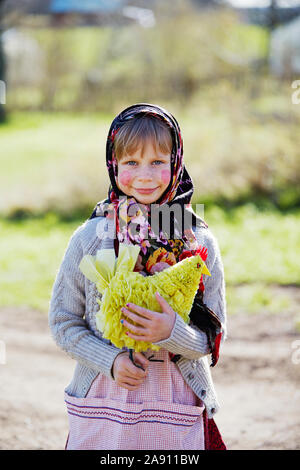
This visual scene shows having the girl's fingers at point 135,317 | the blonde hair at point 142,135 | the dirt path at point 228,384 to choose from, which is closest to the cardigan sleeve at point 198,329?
the girl's fingers at point 135,317

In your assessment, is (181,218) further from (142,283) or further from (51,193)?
(51,193)

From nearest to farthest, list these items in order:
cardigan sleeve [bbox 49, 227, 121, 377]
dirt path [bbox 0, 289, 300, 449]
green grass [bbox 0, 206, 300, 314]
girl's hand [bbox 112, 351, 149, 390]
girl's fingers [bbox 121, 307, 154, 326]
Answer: girl's fingers [bbox 121, 307, 154, 326], girl's hand [bbox 112, 351, 149, 390], cardigan sleeve [bbox 49, 227, 121, 377], dirt path [bbox 0, 289, 300, 449], green grass [bbox 0, 206, 300, 314]

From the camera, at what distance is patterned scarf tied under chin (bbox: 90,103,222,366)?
83.0 inches

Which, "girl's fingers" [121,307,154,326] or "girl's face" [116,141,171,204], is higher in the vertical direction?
"girl's face" [116,141,171,204]

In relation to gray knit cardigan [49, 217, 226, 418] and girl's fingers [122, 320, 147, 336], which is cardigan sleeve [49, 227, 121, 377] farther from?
girl's fingers [122, 320, 147, 336]

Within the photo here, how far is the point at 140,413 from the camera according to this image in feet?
7.09

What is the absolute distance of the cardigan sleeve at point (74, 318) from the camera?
2137 millimetres

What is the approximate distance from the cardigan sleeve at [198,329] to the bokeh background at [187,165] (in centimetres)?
187

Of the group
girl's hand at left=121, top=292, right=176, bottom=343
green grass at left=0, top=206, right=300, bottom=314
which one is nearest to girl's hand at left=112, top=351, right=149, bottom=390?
girl's hand at left=121, top=292, right=176, bottom=343

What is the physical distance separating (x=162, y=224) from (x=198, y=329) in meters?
0.39

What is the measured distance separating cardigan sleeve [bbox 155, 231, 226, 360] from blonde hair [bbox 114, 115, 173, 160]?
389 mm

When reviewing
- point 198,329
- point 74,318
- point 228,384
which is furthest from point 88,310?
point 228,384

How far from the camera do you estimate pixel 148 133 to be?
212 centimetres
